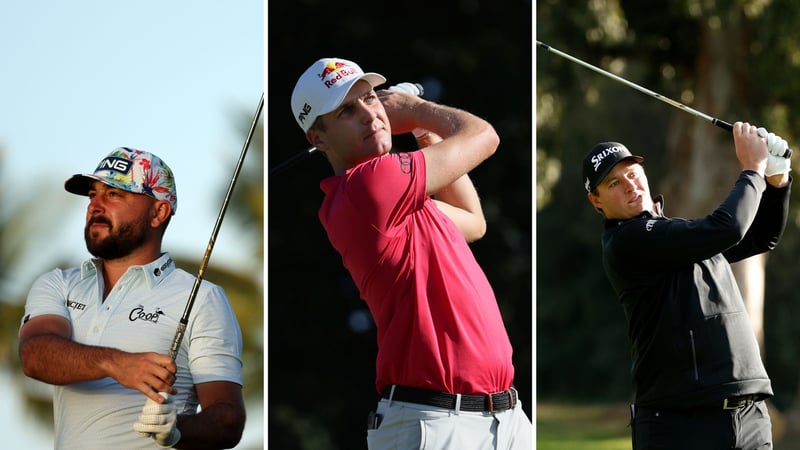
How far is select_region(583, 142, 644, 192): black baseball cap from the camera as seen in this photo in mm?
3486

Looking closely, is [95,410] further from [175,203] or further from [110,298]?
[175,203]

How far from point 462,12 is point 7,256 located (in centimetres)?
243

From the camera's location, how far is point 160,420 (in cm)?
322

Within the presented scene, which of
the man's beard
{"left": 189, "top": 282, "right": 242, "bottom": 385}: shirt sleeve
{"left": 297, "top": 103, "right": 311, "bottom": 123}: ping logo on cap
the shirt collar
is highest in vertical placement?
{"left": 297, "top": 103, "right": 311, "bottom": 123}: ping logo on cap

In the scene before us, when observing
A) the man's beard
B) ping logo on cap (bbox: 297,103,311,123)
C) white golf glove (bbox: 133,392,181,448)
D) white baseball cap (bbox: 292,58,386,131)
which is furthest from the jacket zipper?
the man's beard

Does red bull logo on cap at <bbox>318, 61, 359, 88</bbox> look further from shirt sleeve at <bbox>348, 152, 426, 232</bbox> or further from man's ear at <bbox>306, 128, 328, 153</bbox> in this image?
shirt sleeve at <bbox>348, 152, 426, 232</bbox>

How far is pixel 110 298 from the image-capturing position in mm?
3369

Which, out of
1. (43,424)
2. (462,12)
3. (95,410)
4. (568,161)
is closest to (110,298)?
(95,410)

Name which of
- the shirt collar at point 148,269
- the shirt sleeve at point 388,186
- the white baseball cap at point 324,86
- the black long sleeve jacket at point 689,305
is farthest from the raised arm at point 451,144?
the shirt collar at point 148,269

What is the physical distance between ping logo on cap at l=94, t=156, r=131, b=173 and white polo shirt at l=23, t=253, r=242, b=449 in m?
0.26

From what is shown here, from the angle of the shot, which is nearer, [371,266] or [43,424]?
[371,266]

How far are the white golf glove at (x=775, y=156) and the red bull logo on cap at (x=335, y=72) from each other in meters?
1.13

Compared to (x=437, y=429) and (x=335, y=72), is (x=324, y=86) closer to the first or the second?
(x=335, y=72)

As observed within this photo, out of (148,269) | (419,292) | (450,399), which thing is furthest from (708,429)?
(148,269)
